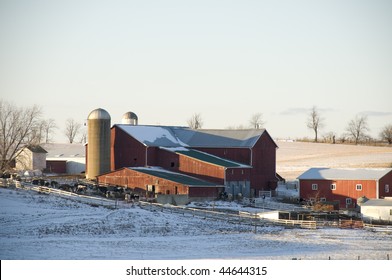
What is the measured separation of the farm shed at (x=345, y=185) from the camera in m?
65.6

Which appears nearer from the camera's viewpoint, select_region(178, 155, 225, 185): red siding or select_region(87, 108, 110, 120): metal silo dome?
select_region(178, 155, 225, 185): red siding

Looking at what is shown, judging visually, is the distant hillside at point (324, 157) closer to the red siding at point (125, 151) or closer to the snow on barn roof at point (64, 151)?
the red siding at point (125, 151)

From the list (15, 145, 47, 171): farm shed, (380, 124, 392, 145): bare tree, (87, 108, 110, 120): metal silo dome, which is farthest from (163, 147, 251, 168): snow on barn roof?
(380, 124, 392, 145): bare tree

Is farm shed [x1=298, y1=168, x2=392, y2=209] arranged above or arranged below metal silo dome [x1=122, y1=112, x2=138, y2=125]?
below

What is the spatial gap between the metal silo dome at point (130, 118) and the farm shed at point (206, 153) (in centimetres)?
625

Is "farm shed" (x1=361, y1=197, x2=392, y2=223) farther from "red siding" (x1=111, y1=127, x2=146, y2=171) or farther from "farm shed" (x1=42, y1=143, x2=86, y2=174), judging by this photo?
"farm shed" (x1=42, y1=143, x2=86, y2=174)

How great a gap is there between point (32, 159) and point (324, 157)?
3648 cm

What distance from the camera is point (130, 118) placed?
8462cm

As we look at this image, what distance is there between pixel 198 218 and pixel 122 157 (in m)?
22.0

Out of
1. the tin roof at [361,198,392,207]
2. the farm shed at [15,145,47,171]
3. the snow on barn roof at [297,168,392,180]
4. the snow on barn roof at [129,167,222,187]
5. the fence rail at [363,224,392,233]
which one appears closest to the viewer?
the fence rail at [363,224,392,233]

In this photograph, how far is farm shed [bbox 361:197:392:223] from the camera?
58.2 m

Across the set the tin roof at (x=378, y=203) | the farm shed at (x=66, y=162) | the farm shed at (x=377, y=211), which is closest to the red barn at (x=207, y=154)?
the tin roof at (x=378, y=203)

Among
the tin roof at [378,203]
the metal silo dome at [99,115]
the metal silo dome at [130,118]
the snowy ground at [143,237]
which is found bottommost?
the snowy ground at [143,237]

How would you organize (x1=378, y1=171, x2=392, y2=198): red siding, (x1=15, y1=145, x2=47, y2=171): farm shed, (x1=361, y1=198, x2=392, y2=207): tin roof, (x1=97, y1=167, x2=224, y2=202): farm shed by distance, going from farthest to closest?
1. (x1=15, y1=145, x2=47, y2=171): farm shed
2. (x1=378, y1=171, x2=392, y2=198): red siding
3. (x1=97, y1=167, x2=224, y2=202): farm shed
4. (x1=361, y1=198, x2=392, y2=207): tin roof
